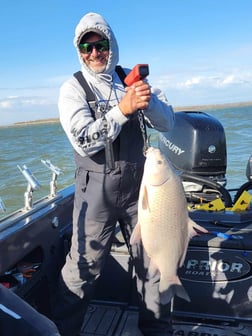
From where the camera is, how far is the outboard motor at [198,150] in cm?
425

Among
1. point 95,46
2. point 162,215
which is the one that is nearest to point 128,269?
point 162,215

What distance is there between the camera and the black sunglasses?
8.43 feet

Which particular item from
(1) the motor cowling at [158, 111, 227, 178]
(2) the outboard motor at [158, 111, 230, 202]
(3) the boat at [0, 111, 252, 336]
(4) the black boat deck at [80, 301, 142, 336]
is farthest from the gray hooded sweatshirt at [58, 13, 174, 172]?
(1) the motor cowling at [158, 111, 227, 178]

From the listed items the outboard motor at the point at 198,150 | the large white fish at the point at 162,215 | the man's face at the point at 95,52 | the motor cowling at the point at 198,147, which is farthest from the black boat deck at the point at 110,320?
the man's face at the point at 95,52

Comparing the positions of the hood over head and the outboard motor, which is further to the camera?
the outboard motor

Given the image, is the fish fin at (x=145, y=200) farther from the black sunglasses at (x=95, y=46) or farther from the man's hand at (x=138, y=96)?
the black sunglasses at (x=95, y=46)

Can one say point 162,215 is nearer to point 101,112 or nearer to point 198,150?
point 101,112

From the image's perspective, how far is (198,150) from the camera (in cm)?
429

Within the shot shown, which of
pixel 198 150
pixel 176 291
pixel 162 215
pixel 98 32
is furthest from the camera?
pixel 198 150

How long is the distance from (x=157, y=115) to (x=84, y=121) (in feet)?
1.40

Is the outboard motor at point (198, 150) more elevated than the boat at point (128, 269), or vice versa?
the outboard motor at point (198, 150)

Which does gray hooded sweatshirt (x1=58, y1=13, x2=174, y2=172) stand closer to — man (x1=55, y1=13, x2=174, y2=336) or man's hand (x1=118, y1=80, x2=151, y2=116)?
man (x1=55, y1=13, x2=174, y2=336)

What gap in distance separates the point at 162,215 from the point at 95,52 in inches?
45.4

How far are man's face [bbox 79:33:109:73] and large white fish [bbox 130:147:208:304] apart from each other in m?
0.81
